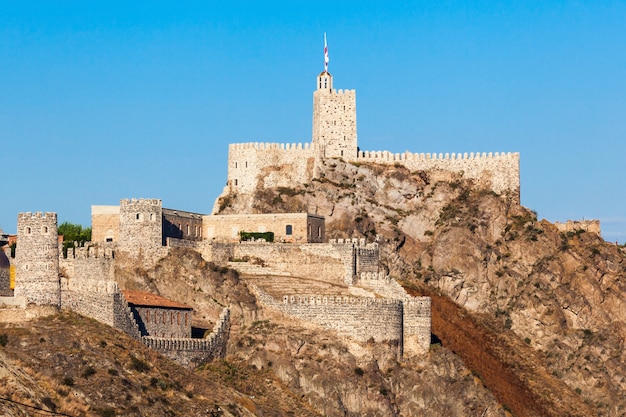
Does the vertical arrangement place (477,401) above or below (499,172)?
below

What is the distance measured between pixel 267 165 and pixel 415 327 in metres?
A: 28.5

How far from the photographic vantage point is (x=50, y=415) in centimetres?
10438

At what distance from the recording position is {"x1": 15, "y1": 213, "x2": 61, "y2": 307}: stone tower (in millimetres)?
117438

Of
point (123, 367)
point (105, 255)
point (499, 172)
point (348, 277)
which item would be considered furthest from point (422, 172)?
point (123, 367)

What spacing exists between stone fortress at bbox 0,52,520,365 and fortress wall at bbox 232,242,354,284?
0.07 m

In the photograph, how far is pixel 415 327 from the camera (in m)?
128

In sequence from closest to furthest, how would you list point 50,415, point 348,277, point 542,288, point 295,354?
point 50,415 < point 295,354 < point 348,277 < point 542,288

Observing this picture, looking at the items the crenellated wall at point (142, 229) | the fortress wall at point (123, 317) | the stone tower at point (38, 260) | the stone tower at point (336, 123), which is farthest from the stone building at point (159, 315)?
the stone tower at point (336, 123)

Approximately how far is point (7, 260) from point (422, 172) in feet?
132

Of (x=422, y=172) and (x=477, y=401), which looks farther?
(x=422, y=172)

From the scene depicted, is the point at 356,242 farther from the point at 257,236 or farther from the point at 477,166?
the point at 477,166

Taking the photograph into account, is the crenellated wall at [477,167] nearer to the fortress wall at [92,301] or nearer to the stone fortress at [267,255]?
the stone fortress at [267,255]

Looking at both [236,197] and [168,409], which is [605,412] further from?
[168,409]

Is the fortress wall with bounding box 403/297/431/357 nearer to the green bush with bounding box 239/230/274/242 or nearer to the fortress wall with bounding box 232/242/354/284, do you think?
the fortress wall with bounding box 232/242/354/284
